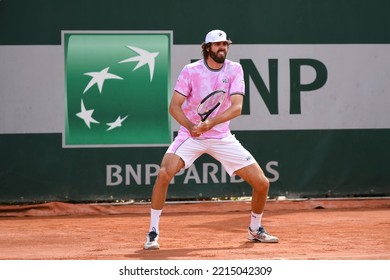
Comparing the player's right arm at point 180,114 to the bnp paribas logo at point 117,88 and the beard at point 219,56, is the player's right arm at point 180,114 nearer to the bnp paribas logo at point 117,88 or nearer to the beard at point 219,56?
the beard at point 219,56

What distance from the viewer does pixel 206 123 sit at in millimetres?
7496

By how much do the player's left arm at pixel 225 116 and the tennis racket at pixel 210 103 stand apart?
9 centimetres

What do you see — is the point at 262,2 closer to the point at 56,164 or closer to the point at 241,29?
the point at 241,29

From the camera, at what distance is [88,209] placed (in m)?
10.4

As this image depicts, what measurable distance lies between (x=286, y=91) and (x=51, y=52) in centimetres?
252

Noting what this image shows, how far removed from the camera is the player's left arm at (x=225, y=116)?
749 cm

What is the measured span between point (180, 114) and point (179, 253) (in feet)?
3.45

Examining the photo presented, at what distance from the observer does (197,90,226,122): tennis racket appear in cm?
769

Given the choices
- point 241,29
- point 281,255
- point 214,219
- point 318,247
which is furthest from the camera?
point 241,29

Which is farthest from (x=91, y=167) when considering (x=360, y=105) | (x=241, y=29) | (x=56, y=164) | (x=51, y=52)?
(x=360, y=105)

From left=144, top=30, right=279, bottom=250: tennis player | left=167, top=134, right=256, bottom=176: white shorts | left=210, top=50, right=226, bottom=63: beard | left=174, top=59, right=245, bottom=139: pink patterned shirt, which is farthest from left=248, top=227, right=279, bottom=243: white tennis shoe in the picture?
left=210, top=50, right=226, bottom=63: beard

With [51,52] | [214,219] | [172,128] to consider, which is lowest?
[214,219]

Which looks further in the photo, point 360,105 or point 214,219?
Answer: point 360,105

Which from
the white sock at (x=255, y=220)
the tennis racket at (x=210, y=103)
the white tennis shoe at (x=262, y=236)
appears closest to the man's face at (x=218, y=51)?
the tennis racket at (x=210, y=103)
